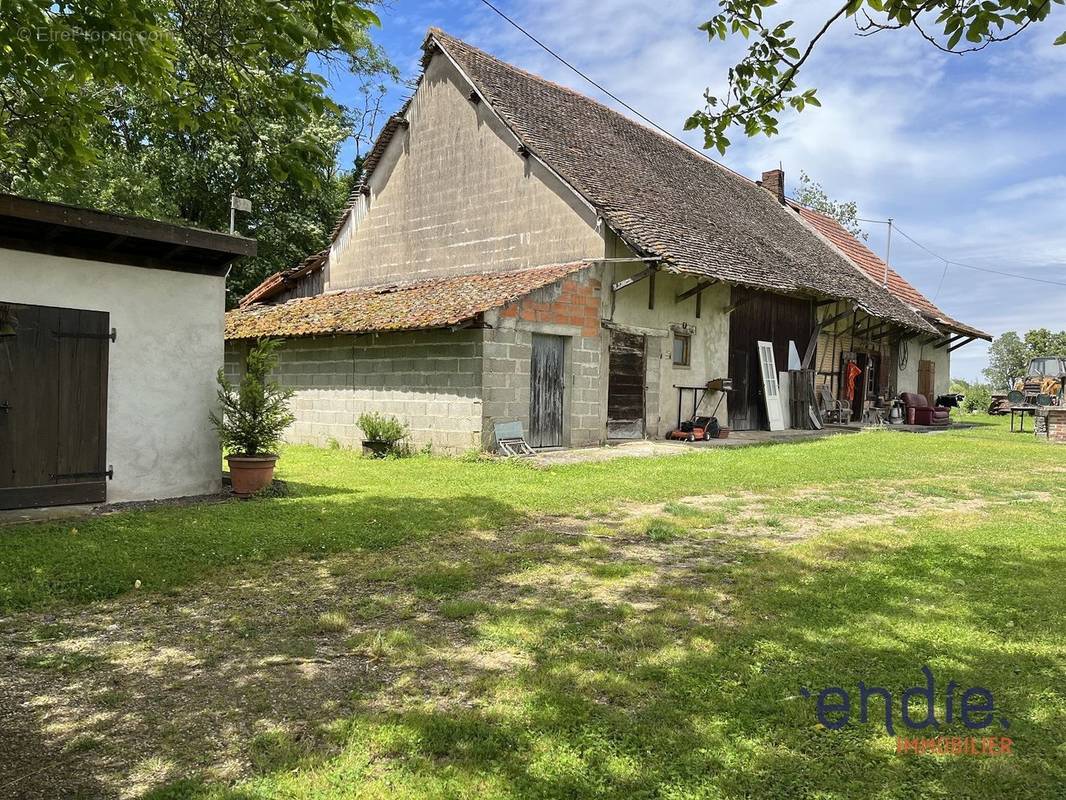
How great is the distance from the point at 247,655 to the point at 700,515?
497cm

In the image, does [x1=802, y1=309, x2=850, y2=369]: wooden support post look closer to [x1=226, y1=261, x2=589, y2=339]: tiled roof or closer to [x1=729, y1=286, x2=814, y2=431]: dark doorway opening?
[x1=729, y1=286, x2=814, y2=431]: dark doorway opening

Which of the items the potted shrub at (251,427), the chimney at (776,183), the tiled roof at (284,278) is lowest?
the potted shrub at (251,427)

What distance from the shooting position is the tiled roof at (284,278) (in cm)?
2041

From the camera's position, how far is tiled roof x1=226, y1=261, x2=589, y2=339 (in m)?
12.2

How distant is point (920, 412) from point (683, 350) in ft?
→ 38.5

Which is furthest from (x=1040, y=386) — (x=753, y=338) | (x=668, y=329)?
(x=668, y=329)

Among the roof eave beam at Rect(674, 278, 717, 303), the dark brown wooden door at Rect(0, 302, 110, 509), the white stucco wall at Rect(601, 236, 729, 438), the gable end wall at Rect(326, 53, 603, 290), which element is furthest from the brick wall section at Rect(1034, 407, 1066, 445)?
the dark brown wooden door at Rect(0, 302, 110, 509)

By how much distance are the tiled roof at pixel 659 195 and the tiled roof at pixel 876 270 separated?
2.27 m

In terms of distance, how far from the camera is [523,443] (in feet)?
41.1

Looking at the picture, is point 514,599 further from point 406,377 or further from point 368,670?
point 406,377

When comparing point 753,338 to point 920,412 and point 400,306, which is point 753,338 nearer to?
point 920,412

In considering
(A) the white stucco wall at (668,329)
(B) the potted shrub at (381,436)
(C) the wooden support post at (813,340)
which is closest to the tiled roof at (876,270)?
(C) the wooden support post at (813,340)

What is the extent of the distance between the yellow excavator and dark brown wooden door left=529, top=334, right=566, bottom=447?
16149 millimetres

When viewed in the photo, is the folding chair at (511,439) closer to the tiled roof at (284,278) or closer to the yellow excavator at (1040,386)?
the tiled roof at (284,278)
